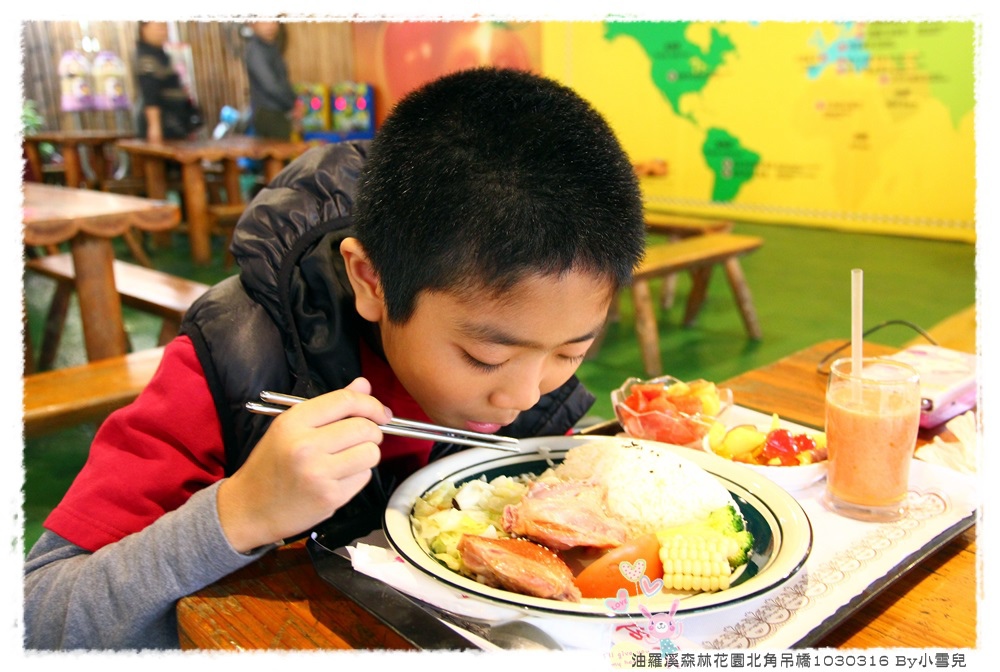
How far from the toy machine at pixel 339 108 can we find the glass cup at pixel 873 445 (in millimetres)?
9561

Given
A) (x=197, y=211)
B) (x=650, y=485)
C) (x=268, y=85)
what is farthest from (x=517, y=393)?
(x=268, y=85)

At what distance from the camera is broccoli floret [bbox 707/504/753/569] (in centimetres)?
84

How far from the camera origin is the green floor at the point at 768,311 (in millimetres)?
3031

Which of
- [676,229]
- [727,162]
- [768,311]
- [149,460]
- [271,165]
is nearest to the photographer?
[149,460]

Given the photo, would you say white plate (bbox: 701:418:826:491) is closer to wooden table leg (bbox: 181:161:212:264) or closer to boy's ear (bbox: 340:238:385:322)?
boy's ear (bbox: 340:238:385:322)

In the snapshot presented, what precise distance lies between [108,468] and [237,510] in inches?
9.0

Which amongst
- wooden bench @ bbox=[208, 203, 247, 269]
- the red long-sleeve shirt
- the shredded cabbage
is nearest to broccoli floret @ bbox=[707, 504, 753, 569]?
the shredded cabbage

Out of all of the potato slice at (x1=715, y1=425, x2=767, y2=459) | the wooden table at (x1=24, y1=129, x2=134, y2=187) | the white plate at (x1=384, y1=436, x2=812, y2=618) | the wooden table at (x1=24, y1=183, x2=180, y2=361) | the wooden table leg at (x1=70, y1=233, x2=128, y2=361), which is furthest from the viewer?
the wooden table at (x1=24, y1=129, x2=134, y2=187)

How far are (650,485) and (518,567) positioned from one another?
0.77 feet

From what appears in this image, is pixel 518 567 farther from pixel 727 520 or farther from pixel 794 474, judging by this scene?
pixel 794 474

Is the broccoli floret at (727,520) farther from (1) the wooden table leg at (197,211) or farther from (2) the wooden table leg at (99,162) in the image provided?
(2) the wooden table leg at (99,162)

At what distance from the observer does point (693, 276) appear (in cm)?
452

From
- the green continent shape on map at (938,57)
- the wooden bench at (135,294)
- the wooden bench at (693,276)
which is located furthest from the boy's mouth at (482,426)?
the green continent shape on map at (938,57)

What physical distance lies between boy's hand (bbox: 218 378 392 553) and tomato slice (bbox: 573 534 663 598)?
25 cm
